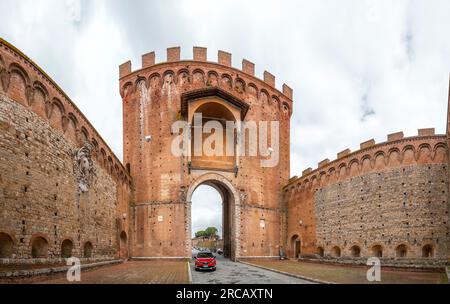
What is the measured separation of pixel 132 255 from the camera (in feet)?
86.1

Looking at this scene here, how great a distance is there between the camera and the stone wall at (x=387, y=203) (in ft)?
63.0

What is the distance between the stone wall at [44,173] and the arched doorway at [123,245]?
4.06m

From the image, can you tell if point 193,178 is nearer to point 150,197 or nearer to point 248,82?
point 150,197

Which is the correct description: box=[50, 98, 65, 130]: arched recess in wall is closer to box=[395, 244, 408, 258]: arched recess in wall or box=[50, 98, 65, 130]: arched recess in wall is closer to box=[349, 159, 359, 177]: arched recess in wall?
box=[349, 159, 359, 177]: arched recess in wall

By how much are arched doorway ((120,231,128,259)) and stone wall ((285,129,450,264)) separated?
46.6ft

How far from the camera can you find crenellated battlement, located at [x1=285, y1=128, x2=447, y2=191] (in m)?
20.2

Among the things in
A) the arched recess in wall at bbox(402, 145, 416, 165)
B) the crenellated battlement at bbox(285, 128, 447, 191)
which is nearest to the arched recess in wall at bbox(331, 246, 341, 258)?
the crenellated battlement at bbox(285, 128, 447, 191)

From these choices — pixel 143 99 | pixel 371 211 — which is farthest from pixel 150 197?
pixel 371 211

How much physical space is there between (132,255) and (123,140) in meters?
9.86

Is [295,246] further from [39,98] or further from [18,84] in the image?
[18,84]

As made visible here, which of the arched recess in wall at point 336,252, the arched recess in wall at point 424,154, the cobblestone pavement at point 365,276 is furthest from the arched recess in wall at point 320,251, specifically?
the arched recess in wall at point 424,154

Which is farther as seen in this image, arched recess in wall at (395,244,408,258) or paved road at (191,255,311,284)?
arched recess in wall at (395,244,408,258)

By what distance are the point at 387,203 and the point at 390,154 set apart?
3.17 meters

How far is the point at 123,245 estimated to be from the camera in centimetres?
2498
